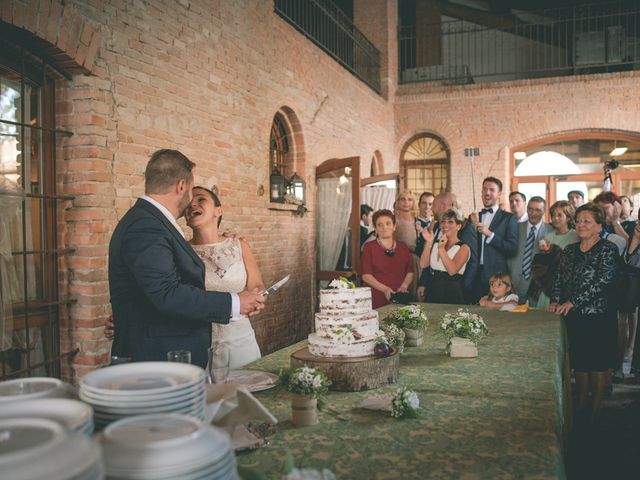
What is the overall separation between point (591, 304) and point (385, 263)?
6.58 feet

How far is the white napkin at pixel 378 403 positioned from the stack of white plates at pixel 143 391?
3.01ft

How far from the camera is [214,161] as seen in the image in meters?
6.23

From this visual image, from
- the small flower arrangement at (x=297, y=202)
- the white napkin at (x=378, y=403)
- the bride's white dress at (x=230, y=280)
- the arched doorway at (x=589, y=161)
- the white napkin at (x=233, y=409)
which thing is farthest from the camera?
the arched doorway at (x=589, y=161)

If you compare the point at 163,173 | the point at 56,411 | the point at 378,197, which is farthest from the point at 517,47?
the point at 56,411

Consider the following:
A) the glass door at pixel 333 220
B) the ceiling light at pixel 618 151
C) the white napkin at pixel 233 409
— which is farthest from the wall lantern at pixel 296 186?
the ceiling light at pixel 618 151

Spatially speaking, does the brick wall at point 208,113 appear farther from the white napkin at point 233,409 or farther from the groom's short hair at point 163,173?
the white napkin at point 233,409

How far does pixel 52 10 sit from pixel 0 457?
4016 mm

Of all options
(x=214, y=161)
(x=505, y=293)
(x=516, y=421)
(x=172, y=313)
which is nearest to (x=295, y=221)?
(x=214, y=161)

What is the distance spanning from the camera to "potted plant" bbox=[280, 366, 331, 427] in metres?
2.02

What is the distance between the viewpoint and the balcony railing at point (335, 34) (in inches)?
367

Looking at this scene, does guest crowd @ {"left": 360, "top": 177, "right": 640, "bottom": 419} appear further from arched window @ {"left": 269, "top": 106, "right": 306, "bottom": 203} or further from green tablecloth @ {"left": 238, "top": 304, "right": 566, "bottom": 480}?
green tablecloth @ {"left": 238, "top": 304, "right": 566, "bottom": 480}

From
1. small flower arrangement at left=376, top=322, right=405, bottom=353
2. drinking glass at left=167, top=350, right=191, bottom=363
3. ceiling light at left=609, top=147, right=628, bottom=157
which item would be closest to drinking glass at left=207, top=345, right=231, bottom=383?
drinking glass at left=167, top=350, right=191, bottom=363

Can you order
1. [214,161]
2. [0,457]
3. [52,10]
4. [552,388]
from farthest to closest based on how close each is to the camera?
1. [214,161]
2. [52,10]
3. [552,388]
4. [0,457]

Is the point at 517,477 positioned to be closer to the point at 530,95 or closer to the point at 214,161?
the point at 214,161
